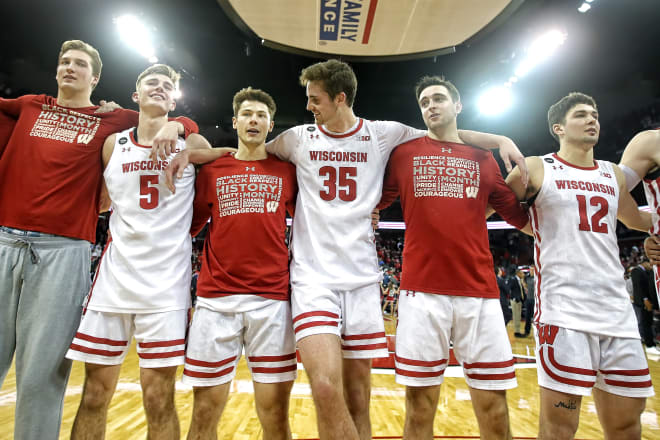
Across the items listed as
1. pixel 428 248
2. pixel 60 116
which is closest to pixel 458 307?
pixel 428 248

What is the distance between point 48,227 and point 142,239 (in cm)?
52

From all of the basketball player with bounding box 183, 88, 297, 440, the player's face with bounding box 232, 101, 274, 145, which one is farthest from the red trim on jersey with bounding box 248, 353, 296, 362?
the player's face with bounding box 232, 101, 274, 145

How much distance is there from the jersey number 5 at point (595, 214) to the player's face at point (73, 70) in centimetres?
327

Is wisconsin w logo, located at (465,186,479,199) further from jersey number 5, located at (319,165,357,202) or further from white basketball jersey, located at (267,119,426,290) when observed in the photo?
jersey number 5, located at (319,165,357,202)

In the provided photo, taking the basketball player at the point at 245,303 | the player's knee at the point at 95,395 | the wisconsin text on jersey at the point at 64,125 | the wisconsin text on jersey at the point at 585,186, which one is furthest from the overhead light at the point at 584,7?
the player's knee at the point at 95,395

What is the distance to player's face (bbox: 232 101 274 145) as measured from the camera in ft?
8.60

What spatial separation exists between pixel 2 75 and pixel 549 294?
1314cm

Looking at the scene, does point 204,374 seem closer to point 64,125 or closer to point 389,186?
point 389,186

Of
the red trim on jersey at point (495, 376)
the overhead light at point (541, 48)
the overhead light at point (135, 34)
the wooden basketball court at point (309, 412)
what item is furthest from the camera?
the overhead light at point (541, 48)

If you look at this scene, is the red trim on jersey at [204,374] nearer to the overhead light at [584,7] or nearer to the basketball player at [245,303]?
the basketball player at [245,303]

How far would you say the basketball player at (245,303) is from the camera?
2.26 meters

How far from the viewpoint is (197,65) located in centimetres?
1129

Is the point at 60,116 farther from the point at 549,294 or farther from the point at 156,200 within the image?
the point at 549,294

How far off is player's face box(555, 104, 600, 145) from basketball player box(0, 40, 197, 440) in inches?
104
